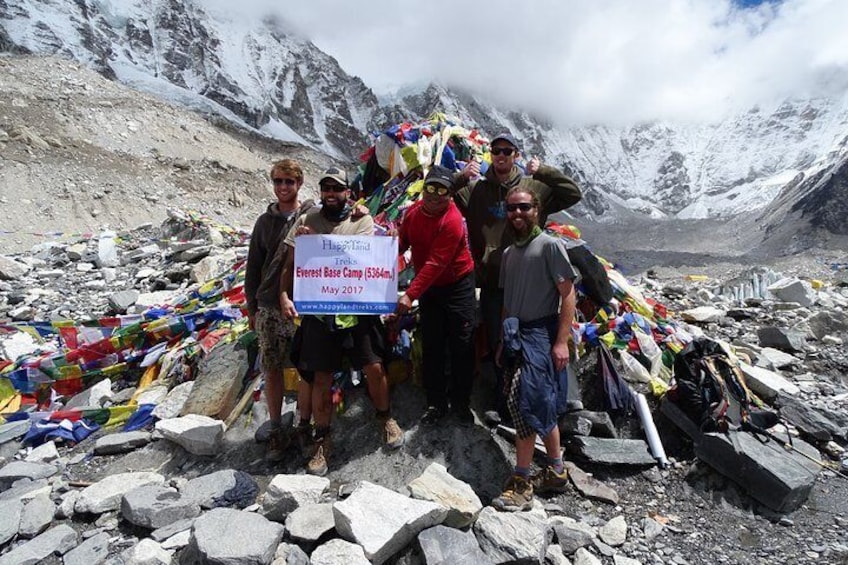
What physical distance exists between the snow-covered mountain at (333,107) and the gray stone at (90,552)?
53.5 meters

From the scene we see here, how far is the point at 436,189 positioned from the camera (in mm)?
3387

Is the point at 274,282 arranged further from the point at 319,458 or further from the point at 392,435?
the point at 392,435

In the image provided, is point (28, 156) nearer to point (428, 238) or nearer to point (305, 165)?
point (305, 165)

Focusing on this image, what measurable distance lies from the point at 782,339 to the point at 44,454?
833cm

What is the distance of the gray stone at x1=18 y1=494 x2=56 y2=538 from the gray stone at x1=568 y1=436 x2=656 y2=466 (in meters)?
3.73

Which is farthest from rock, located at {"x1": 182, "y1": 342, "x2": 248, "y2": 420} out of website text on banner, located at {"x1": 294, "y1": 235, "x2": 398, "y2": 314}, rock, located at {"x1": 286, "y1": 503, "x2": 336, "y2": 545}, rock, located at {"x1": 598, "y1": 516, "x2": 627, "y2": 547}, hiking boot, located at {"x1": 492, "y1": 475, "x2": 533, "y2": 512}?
rock, located at {"x1": 598, "y1": 516, "x2": 627, "y2": 547}

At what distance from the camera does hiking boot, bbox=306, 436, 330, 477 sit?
3596mm

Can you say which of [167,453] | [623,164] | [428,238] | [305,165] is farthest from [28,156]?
[623,164]

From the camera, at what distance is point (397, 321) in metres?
4.54

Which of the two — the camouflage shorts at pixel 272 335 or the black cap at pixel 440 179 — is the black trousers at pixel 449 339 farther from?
the camouflage shorts at pixel 272 335

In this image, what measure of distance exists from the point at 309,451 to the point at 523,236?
87.8 inches

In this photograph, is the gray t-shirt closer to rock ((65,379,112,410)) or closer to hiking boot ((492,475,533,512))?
hiking boot ((492,475,533,512))

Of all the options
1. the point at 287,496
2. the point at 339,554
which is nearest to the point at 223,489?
the point at 287,496

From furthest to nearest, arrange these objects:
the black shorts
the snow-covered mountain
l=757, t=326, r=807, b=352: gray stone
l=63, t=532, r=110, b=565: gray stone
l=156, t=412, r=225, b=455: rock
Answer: the snow-covered mountain → l=757, t=326, r=807, b=352: gray stone → l=156, t=412, r=225, b=455: rock → the black shorts → l=63, t=532, r=110, b=565: gray stone
